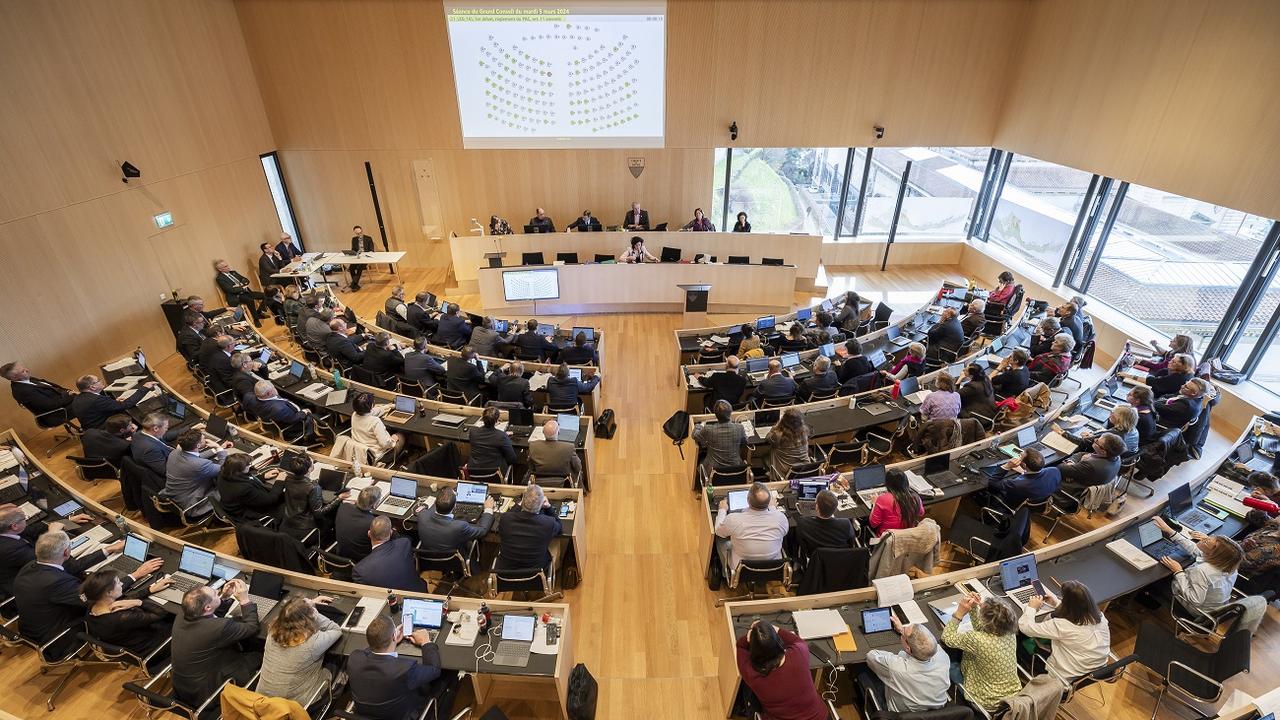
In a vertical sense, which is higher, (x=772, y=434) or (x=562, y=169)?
(x=562, y=169)

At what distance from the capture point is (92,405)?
7352 millimetres

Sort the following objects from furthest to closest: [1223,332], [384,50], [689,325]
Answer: [384,50] → [689,325] → [1223,332]

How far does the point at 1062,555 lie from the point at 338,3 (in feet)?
51.0

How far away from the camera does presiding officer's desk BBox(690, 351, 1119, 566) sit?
19.0 ft

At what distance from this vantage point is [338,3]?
41.3 ft

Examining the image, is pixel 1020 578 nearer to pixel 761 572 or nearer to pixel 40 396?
pixel 761 572

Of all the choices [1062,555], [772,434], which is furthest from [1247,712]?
[772,434]

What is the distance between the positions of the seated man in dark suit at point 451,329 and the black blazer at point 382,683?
6.21m

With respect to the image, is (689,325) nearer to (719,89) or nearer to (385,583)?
(719,89)

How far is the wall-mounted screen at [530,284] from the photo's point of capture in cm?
1188

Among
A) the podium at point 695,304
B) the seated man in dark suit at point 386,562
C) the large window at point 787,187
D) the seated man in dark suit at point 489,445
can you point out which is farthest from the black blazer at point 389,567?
the large window at point 787,187

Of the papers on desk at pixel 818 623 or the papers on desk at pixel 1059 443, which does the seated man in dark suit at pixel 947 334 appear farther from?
the papers on desk at pixel 818 623

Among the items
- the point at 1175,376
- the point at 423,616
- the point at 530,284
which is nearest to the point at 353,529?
the point at 423,616

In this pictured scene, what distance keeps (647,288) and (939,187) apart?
26.1 ft
